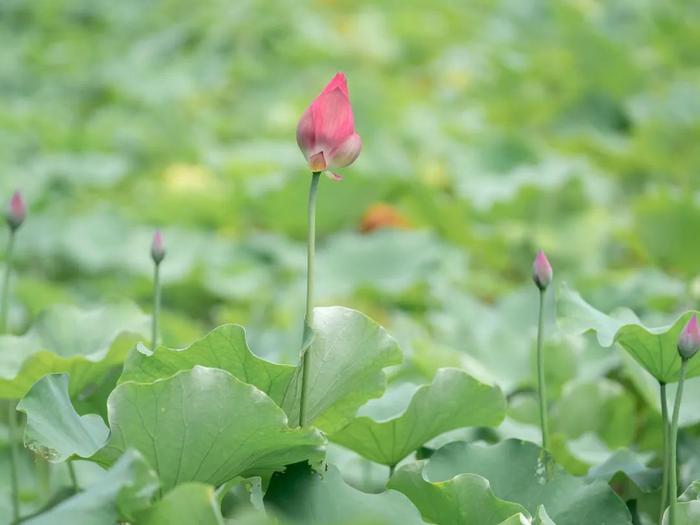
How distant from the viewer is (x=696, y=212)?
171 centimetres

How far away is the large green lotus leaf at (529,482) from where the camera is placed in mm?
747

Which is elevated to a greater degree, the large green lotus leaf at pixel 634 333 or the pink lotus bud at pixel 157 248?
the pink lotus bud at pixel 157 248

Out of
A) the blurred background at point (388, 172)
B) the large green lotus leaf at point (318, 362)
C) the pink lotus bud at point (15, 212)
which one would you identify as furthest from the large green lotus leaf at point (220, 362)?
the blurred background at point (388, 172)

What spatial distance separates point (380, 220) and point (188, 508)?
1.59 metres

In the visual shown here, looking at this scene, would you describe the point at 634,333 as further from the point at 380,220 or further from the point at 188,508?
the point at 380,220

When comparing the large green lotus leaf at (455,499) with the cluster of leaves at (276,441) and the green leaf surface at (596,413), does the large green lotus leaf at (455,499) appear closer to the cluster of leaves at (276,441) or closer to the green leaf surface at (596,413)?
the cluster of leaves at (276,441)

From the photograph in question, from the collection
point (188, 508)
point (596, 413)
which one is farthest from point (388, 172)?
point (188, 508)

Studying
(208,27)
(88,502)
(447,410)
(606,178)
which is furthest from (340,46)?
(88,502)

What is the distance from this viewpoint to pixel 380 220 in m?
2.14

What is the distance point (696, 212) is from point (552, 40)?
182 centimetres

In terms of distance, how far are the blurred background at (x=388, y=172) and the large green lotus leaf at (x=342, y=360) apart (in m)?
0.32

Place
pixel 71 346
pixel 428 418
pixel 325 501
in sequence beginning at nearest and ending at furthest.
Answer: pixel 325 501 < pixel 428 418 < pixel 71 346

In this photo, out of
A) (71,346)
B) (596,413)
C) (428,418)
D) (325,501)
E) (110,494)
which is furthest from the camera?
(596,413)

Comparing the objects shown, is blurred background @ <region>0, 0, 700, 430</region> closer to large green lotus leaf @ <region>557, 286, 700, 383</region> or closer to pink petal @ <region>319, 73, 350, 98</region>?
large green lotus leaf @ <region>557, 286, 700, 383</region>
